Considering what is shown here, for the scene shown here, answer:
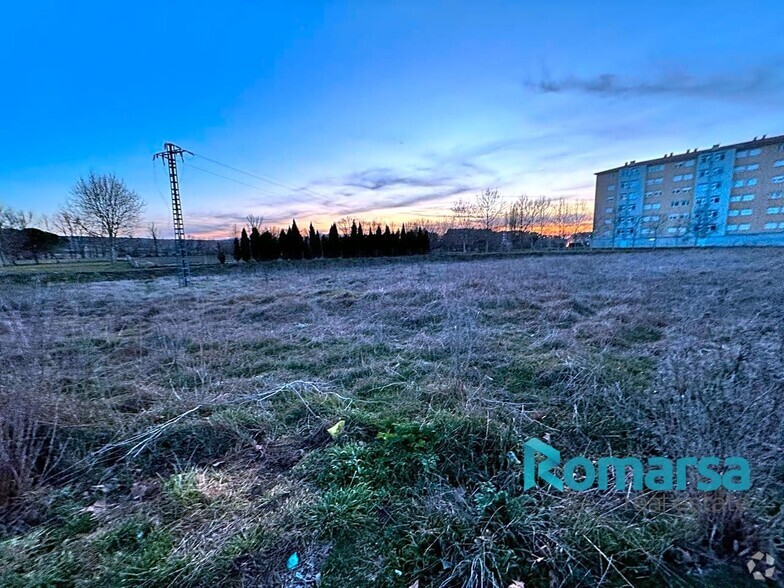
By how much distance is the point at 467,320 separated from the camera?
21.8 feet

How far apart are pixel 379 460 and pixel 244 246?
30234 mm

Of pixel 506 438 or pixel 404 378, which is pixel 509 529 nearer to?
pixel 506 438

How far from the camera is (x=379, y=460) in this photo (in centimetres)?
250

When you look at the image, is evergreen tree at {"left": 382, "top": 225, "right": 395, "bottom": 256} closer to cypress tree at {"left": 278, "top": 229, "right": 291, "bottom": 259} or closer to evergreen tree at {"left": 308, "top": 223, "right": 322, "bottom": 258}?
evergreen tree at {"left": 308, "top": 223, "right": 322, "bottom": 258}

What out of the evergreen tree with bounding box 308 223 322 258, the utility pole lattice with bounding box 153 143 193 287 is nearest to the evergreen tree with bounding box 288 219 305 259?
the evergreen tree with bounding box 308 223 322 258

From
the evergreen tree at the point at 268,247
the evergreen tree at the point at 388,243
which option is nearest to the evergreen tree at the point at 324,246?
the evergreen tree at the point at 268,247

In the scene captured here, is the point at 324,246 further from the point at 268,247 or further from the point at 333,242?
the point at 268,247

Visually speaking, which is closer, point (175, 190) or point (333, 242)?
point (175, 190)

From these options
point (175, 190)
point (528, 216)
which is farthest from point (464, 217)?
point (175, 190)

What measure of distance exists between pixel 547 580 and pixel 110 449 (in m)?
3.32

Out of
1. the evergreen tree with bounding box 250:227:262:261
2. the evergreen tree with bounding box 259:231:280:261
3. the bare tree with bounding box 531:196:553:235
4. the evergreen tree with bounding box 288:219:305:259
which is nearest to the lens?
the evergreen tree with bounding box 250:227:262:261

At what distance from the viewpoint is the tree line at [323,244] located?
29344mm

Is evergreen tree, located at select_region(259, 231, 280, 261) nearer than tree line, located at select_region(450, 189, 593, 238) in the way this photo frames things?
Yes

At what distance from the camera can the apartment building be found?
4150 cm
